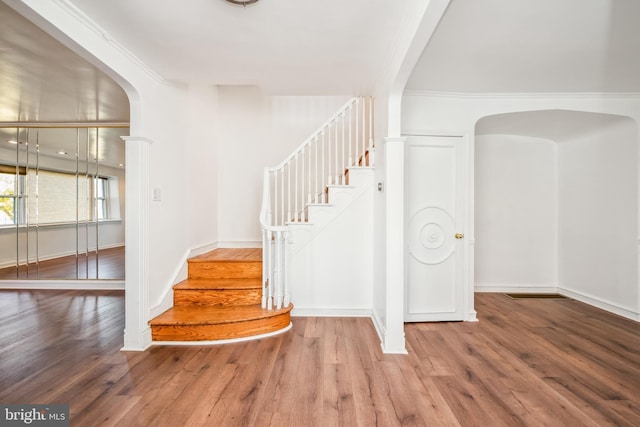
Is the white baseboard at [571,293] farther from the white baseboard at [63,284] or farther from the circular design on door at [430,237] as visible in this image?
the white baseboard at [63,284]

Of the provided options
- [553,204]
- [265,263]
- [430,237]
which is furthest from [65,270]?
[553,204]

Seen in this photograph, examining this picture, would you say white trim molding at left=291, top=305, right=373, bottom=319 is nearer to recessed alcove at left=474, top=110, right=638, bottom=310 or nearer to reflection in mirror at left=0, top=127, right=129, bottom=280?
recessed alcove at left=474, top=110, right=638, bottom=310

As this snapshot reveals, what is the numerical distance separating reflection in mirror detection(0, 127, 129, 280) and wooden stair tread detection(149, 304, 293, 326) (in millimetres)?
2604

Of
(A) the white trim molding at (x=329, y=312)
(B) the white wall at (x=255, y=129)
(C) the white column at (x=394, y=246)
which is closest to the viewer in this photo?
(C) the white column at (x=394, y=246)

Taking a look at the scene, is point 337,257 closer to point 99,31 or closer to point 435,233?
point 435,233

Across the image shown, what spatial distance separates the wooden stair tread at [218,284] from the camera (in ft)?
10.5

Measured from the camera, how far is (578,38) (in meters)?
2.33

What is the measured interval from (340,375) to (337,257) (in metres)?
1.41

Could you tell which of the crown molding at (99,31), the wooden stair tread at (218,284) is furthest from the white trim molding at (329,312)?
the crown molding at (99,31)

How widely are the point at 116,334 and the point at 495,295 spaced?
479 cm

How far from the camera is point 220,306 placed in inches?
125

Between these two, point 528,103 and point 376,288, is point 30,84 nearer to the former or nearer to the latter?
point 376,288

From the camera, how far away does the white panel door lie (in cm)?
336

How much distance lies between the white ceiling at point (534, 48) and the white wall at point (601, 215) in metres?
0.81
